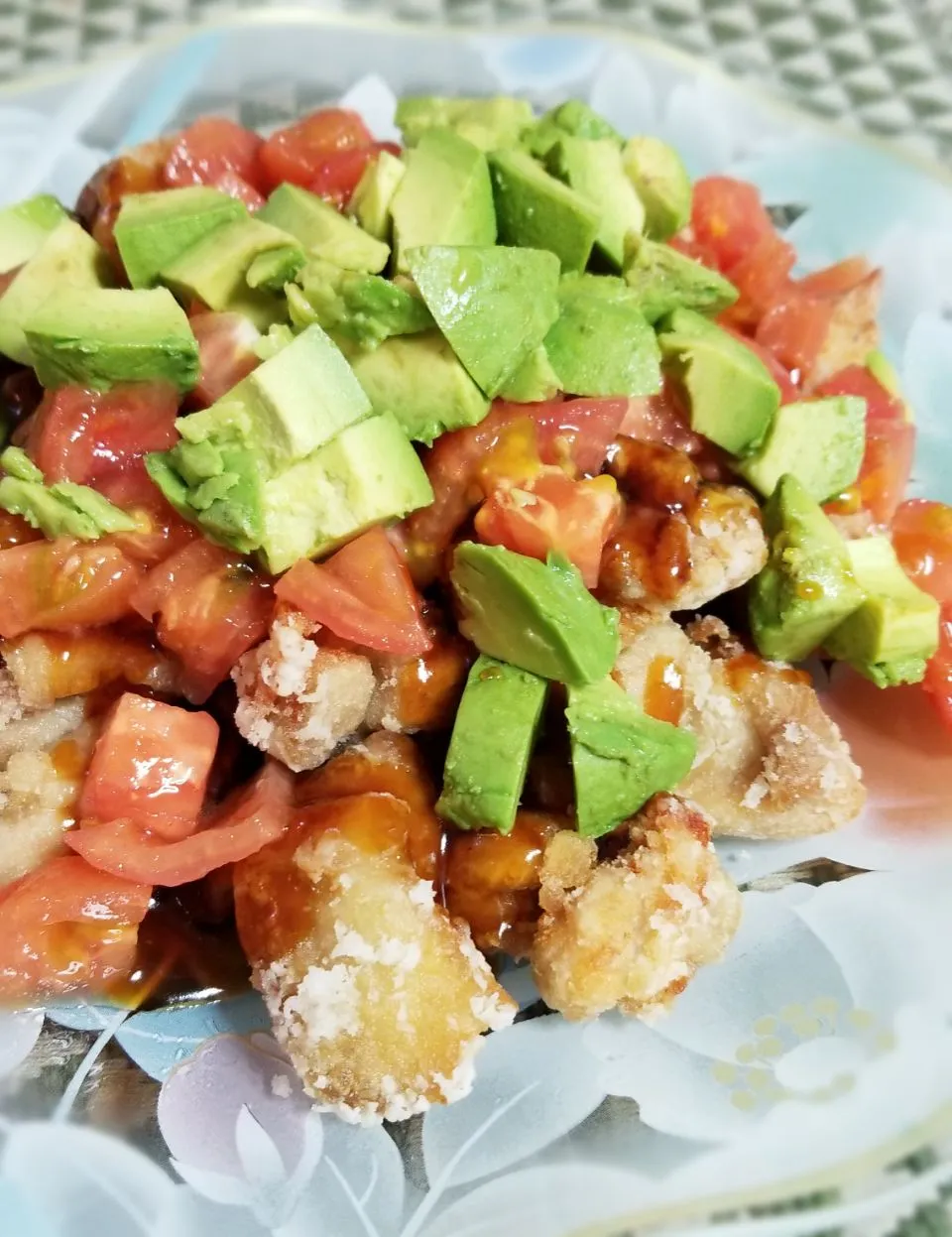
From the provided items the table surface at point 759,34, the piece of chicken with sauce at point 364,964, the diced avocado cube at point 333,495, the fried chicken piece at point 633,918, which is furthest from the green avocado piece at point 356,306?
the table surface at point 759,34

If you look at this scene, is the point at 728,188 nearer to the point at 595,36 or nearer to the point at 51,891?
the point at 595,36

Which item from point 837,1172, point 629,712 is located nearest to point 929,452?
point 629,712

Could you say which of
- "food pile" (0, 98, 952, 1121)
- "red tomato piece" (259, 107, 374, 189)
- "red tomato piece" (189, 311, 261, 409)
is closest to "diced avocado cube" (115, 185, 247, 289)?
"food pile" (0, 98, 952, 1121)

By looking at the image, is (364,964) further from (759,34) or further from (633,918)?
(759,34)

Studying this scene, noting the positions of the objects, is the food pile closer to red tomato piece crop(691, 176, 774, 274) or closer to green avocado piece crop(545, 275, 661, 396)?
green avocado piece crop(545, 275, 661, 396)

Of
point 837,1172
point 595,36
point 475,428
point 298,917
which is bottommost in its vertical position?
point 837,1172

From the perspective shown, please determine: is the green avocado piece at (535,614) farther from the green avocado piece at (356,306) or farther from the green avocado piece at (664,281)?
the green avocado piece at (664,281)

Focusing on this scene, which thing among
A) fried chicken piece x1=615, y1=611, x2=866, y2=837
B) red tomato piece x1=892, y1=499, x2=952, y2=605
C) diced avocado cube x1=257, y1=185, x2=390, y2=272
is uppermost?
diced avocado cube x1=257, y1=185, x2=390, y2=272

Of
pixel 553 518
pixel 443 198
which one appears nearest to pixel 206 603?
pixel 553 518
